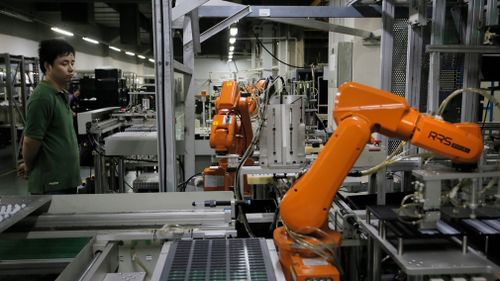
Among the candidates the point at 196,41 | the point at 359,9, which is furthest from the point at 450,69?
the point at 196,41

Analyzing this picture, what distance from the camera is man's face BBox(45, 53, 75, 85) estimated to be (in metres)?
2.41

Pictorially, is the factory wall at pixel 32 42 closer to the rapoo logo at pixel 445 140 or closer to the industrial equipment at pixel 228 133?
the industrial equipment at pixel 228 133

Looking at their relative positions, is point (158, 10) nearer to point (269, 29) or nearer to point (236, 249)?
point (236, 249)

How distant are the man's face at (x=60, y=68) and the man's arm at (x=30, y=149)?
1.33 ft

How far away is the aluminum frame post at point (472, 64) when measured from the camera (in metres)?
2.36

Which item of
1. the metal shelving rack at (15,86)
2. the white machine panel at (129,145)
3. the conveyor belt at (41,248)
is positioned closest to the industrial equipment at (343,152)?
the conveyor belt at (41,248)

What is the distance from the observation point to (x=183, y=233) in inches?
65.9

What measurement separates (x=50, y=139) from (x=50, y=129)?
2.4 inches

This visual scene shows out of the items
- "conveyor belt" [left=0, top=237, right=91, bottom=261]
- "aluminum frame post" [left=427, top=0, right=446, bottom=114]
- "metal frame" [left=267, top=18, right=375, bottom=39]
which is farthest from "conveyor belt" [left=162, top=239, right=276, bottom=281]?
"metal frame" [left=267, top=18, right=375, bottom=39]

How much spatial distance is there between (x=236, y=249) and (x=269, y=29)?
32.8 feet

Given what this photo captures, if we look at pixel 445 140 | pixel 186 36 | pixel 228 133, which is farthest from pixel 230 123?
pixel 445 140

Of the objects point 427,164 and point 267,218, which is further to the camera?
point 267,218

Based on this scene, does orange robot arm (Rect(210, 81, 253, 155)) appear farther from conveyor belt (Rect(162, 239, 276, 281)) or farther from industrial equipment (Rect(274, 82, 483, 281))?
industrial equipment (Rect(274, 82, 483, 281))

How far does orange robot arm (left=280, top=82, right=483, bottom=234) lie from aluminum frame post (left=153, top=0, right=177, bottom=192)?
100 cm
